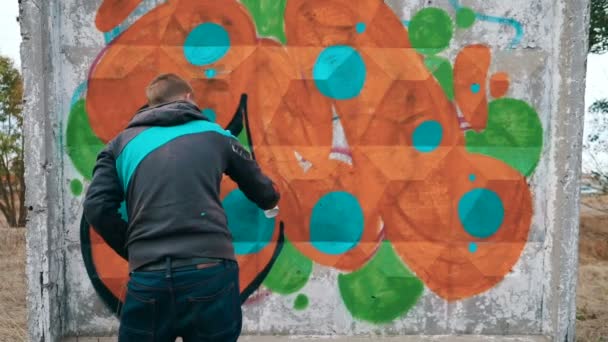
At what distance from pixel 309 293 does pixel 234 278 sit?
1.10 m

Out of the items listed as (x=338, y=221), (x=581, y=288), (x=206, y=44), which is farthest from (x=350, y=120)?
(x=581, y=288)

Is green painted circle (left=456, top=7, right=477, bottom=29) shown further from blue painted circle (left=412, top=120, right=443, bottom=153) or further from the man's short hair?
the man's short hair

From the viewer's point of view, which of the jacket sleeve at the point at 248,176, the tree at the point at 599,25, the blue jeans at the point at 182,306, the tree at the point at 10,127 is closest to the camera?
the blue jeans at the point at 182,306

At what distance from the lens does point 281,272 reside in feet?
11.5

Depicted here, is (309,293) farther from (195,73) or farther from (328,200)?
(195,73)

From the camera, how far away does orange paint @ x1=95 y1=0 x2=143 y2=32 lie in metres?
3.46

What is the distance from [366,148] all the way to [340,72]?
49cm

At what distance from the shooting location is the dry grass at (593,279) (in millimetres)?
4581

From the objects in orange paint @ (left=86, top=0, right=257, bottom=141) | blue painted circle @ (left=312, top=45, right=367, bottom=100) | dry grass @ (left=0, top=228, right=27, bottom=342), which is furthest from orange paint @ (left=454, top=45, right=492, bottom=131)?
dry grass @ (left=0, top=228, right=27, bottom=342)

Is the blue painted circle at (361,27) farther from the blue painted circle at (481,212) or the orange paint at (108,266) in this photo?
the orange paint at (108,266)

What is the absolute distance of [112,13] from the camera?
3457 millimetres

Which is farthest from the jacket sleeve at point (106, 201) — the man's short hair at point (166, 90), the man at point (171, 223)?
the man's short hair at point (166, 90)

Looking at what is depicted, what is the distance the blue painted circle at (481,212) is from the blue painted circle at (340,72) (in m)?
0.96

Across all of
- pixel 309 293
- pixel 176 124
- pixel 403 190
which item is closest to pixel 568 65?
pixel 403 190
